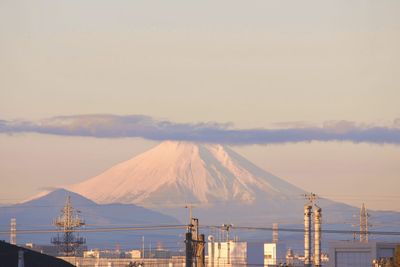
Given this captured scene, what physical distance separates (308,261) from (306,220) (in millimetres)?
5327

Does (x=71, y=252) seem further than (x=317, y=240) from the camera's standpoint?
Yes

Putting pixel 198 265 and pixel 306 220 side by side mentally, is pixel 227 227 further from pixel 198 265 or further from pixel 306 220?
pixel 198 265

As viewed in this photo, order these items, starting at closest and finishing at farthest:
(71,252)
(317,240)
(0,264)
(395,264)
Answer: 1. (0,264)
2. (395,264)
3. (317,240)
4. (71,252)

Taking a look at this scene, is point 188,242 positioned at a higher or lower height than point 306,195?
lower

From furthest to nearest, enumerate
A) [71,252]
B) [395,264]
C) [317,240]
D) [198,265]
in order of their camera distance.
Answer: [71,252] → [317,240] → [395,264] → [198,265]

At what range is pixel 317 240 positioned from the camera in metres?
170

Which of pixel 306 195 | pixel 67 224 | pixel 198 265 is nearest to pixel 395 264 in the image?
pixel 306 195

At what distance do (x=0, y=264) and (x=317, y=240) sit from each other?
6781cm

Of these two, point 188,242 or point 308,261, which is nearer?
point 188,242

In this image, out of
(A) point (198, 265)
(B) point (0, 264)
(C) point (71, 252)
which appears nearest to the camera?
(A) point (198, 265)

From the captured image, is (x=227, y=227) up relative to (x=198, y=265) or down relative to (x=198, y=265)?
up

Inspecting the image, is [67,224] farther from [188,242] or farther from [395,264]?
[188,242]

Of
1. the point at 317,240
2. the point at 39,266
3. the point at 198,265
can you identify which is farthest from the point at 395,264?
the point at 198,265

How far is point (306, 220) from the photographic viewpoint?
174 m
